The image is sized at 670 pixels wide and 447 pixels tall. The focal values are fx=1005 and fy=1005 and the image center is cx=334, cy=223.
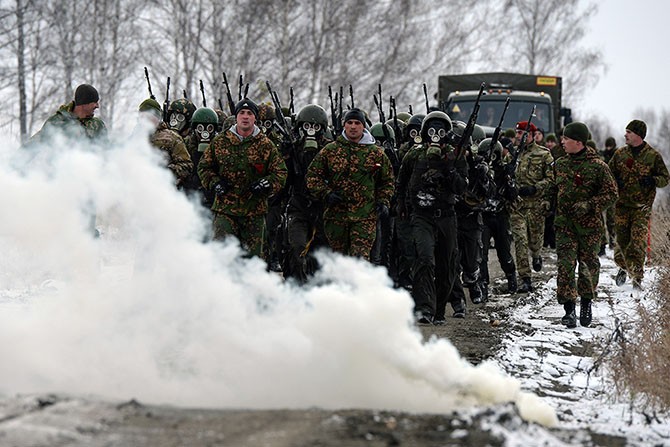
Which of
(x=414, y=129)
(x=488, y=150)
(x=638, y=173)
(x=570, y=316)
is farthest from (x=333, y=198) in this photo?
(x=638, y=173)

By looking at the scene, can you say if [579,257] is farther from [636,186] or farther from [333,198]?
[333,198]

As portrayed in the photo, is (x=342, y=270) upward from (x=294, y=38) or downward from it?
downward

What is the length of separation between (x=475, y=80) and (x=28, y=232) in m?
16.1

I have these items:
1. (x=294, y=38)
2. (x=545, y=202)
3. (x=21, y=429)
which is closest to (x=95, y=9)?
(x=294, y=38)

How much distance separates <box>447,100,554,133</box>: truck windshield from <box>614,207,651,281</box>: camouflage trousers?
826 cm

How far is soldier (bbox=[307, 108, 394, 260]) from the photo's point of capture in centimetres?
948

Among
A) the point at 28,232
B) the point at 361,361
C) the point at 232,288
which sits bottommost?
the point at 361,361

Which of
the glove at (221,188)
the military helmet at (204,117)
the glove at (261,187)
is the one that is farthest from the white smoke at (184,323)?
the military helmet at (204,117)

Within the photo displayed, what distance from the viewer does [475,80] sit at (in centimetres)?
2242

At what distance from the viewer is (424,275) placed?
379 inches

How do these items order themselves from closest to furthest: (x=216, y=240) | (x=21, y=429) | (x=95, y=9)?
(x=21, y=429)
(x=216, y=240)
(x=95, y=9)

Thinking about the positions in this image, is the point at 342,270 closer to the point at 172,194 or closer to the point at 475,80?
the point at 172,194

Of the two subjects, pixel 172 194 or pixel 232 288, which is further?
pixel 172 194

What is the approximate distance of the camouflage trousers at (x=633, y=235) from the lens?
12242 millimetres
